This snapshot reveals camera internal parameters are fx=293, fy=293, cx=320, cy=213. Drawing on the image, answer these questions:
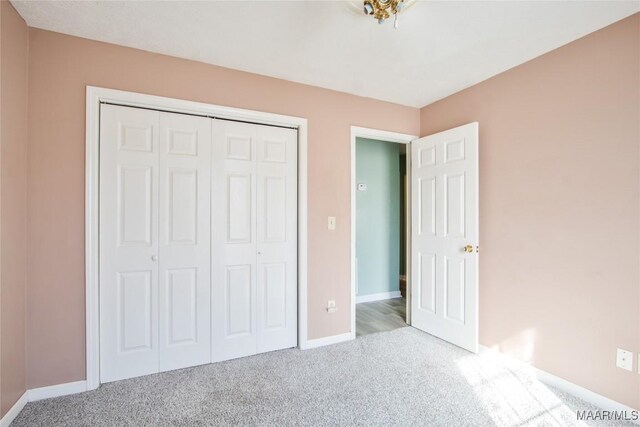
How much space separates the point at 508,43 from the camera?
2080 millimetres

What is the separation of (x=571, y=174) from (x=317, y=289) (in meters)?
2.19

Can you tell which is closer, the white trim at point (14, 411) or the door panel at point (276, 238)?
the white trim at point (14, 411)

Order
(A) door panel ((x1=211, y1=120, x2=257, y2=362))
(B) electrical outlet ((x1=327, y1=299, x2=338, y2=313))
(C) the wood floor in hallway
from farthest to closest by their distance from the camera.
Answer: (C) the wood floor in hallway → (B) electrical outlet ((x1=327, y1=299, x2=338, y2=313)) → (A) door panel ((x1=211, y1=120, x2=257, y2=362))

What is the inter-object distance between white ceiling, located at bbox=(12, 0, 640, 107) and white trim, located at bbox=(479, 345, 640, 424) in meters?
2.38

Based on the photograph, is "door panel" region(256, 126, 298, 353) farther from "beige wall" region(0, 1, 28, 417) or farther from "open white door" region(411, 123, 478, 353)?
"beige wall" region(0, 1, 28, 417)

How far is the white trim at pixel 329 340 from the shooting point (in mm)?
2754

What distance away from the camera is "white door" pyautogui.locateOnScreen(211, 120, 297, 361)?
247cm

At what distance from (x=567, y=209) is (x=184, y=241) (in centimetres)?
287

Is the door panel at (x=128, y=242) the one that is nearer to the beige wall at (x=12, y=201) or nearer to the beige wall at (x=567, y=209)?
the beige wall at (x=12, y=201)

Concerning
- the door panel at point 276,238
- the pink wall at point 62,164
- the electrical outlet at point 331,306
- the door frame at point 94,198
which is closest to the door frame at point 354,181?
the electrical outlet at point 331,306

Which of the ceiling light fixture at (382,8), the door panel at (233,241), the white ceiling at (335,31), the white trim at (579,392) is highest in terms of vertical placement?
the white ceiling at (335,31)

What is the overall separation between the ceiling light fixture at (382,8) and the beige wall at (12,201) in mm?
2044

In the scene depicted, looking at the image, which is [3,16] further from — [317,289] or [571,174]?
[571,174]

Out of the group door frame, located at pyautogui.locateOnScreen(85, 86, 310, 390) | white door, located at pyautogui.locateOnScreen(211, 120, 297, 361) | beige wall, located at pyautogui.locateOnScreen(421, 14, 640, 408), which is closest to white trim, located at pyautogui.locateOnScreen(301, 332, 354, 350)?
white door, located at pyautogui.locateOnScreen(211, 120, 297, 361)
